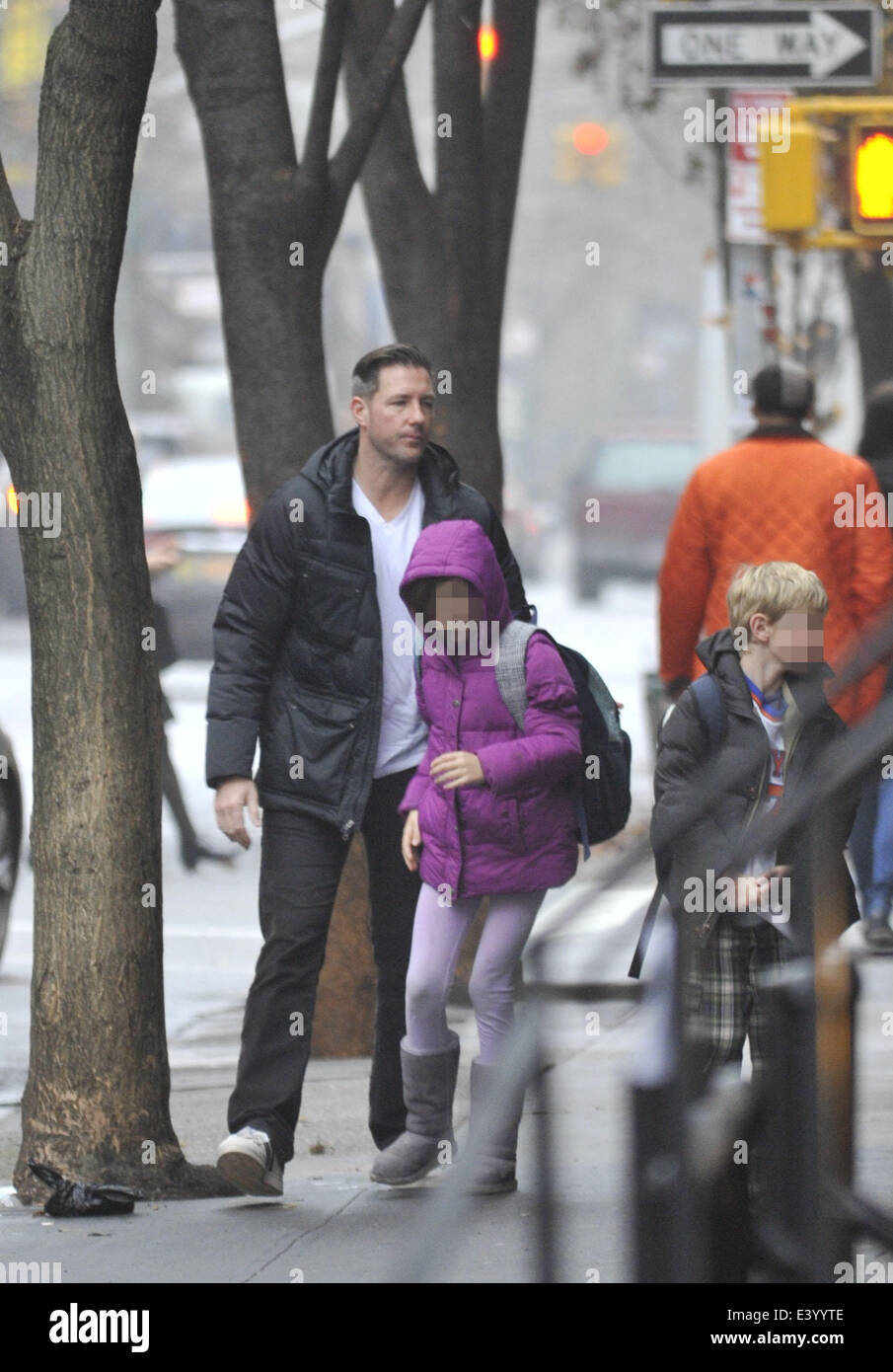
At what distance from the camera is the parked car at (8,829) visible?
898 cm

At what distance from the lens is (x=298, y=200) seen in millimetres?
7031

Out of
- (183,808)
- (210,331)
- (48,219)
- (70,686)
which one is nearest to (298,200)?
(48,219)

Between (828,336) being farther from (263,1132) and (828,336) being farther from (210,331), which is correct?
(210,331)

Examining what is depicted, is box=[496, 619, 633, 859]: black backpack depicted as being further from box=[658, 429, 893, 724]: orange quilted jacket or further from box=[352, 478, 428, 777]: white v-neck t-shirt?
box=[658, 429, 893, 724]: orange quilted jacket

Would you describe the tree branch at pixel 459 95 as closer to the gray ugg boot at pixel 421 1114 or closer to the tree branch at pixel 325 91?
the tree branch at pixel 325 91

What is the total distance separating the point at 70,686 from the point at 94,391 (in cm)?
69

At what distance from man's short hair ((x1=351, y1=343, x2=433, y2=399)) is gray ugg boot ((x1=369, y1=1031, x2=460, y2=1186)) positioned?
153 centimetres

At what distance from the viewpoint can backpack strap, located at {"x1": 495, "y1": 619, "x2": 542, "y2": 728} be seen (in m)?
5.54

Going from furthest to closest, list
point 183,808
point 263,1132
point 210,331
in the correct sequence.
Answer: point 210,331 < point 183,808 < point 263,1132

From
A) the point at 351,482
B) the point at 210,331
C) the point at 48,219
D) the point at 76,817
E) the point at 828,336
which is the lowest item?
the point at 76,817

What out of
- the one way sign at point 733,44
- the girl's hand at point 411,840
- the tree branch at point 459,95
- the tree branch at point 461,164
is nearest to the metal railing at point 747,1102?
the girl's hand at point 411,840

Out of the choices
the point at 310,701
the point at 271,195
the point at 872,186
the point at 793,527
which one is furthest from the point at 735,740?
the point at 872,186

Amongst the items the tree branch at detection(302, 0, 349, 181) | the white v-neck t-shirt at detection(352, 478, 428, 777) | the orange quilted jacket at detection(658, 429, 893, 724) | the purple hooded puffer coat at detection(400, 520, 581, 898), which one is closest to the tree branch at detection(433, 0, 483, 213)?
the tree branch at detection(302, 0, 349, 181)

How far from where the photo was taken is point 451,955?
5.66 m
